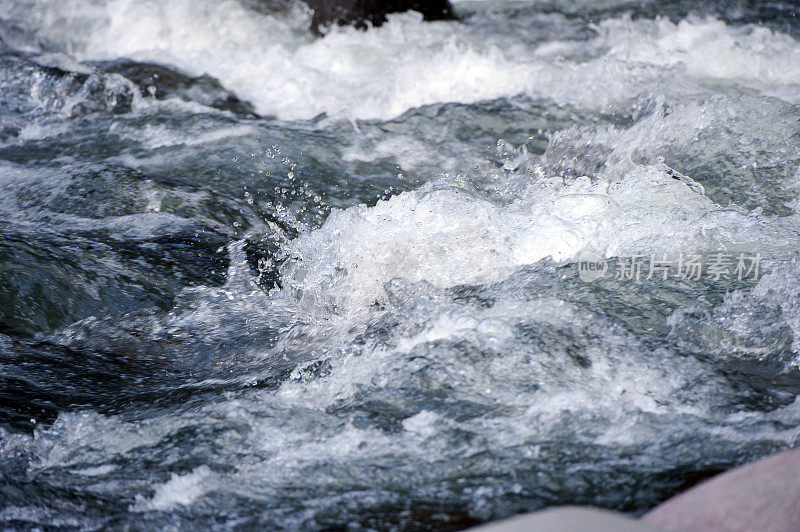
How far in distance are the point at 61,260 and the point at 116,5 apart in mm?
4176

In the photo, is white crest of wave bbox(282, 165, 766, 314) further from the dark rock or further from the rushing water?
the dark rock

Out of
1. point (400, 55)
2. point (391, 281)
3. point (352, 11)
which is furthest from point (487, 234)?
point (352, 11)

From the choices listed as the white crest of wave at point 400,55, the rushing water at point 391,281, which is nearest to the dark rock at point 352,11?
the white crest of wave at point 400,55

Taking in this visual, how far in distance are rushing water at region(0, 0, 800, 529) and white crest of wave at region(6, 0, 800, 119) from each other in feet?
0.12

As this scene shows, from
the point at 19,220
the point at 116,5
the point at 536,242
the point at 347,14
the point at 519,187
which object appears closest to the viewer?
the point at 536,242

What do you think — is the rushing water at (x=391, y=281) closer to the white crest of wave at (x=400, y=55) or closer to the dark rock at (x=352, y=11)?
the white crest of wave at (x=400, y=55)

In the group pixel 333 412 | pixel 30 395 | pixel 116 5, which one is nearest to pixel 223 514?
pixel 333 412

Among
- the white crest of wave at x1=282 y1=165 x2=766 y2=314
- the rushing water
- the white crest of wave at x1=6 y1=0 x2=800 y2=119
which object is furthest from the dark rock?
the white crest of wave at x1=282 y1=165 x2=766 y2=314

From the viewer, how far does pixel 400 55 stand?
537 cm

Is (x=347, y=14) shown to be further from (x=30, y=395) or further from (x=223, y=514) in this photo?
(x=223, y=514)

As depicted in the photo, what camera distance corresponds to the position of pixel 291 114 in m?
4.73

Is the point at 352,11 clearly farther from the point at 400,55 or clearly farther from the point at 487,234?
the point at 487,234

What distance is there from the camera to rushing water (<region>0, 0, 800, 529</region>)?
1.89 meters

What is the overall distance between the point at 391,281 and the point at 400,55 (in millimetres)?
3024
